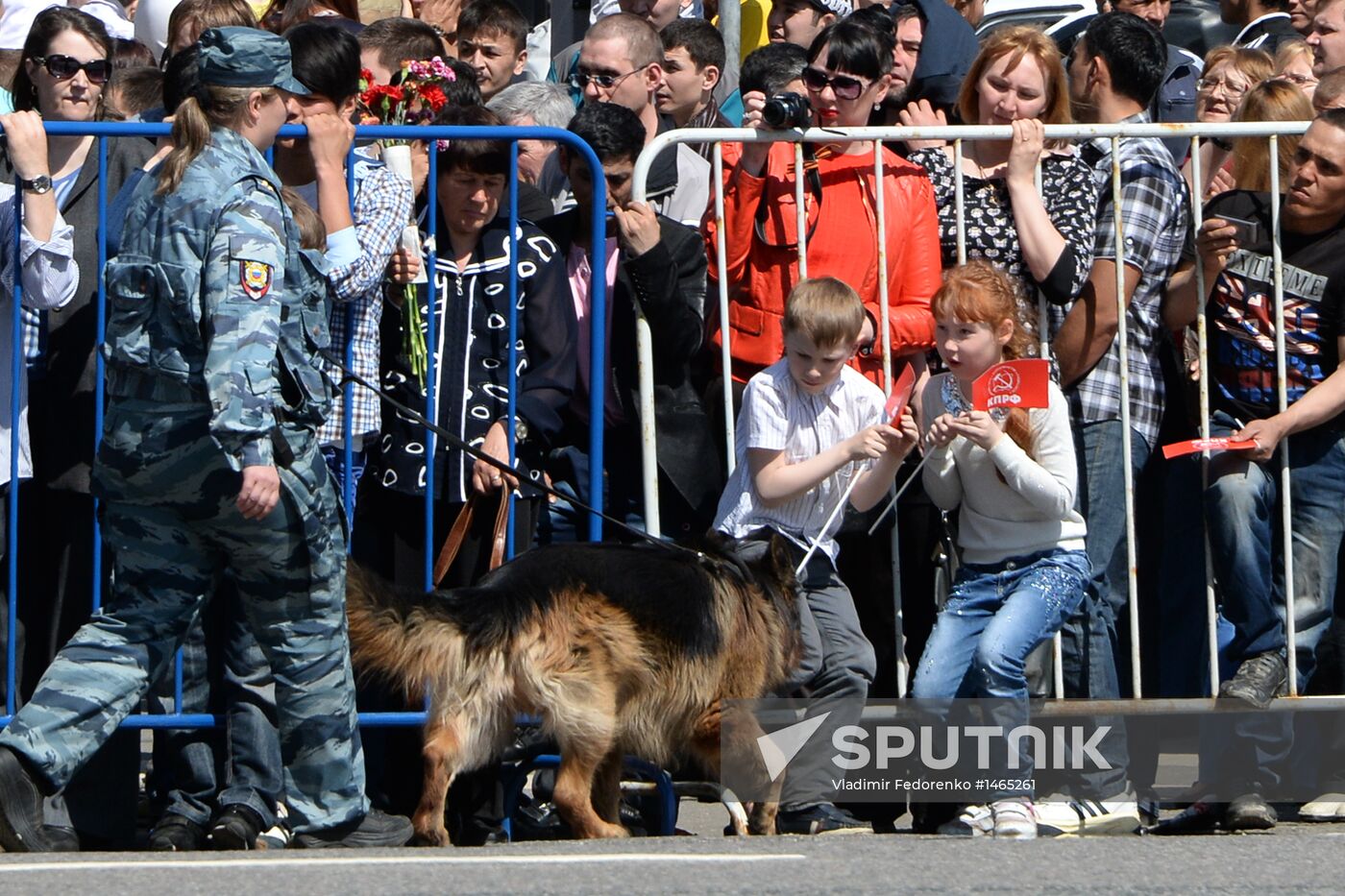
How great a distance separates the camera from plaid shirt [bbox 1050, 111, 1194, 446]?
20.4 ft

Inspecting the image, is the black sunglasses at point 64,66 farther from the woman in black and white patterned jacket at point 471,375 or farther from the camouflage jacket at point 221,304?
the camouflage jacket at point 221,304

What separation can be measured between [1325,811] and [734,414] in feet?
7.31

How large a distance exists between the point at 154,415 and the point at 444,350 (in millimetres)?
1139

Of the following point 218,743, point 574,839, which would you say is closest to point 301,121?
point 218,743

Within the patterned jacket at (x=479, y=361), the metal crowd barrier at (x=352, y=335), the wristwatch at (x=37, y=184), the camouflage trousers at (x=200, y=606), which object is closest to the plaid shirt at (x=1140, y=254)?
the metal crowd barrier at (x=352, y=335)

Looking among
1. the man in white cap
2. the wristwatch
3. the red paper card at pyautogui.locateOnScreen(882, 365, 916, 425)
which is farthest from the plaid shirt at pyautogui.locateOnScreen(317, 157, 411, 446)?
the man in white cap

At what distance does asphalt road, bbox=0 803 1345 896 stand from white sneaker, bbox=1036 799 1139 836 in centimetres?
69

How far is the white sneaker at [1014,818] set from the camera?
575cm

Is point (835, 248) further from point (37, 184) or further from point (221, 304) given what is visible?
point (37, 184)

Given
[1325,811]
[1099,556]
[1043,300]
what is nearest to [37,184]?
[1043,300]

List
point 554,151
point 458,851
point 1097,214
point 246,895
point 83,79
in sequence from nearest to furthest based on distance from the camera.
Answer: point 246,895 < point 458,851 < point 1097,214 < point 83,79 < point 554,151

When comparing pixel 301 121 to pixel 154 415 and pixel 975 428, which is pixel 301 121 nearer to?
pixel 154 415

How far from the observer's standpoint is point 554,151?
7.59 m

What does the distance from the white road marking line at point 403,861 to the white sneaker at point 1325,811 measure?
2.25 metres
